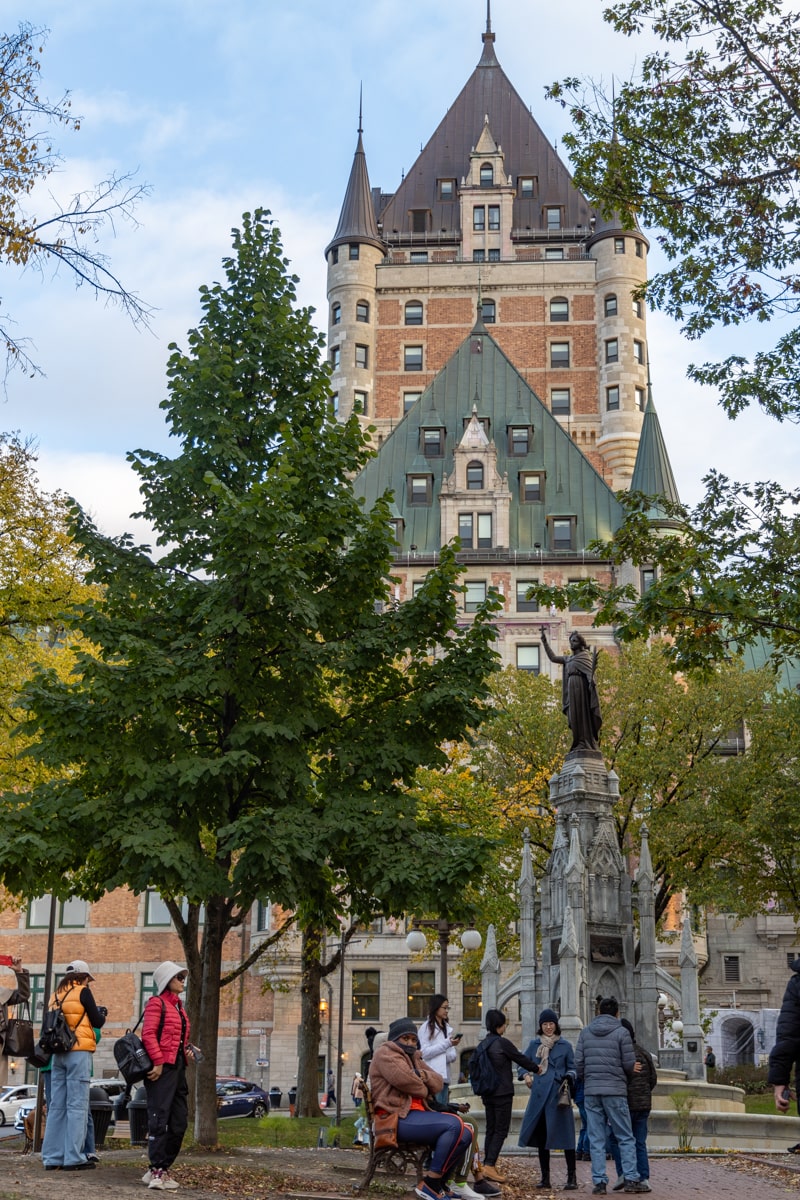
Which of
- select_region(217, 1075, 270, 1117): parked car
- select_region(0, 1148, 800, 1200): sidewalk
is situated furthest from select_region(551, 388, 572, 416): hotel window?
select_region(0, 1148, 800, 1200): sidewalk

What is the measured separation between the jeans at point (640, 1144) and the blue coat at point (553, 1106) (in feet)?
1.56

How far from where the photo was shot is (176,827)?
1594cm

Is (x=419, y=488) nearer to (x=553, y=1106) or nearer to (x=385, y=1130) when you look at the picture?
(x=553, y=1106)

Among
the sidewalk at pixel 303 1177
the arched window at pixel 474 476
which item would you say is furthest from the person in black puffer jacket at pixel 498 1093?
the arched window at pixel 474 476

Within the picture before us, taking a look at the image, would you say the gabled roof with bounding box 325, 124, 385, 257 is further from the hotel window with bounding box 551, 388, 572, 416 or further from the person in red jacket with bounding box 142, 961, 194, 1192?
the person in red jacket with bounding box 142, 961, 194, 1192

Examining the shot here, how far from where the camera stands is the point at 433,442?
6456 centimetres

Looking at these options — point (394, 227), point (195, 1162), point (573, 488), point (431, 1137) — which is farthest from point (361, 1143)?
point (394, 227)

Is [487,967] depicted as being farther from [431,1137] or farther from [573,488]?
[573,488]

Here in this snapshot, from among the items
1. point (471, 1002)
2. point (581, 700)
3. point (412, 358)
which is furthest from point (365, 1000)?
point (412, 358)

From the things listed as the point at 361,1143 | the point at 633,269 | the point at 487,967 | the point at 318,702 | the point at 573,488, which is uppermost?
the point at 633,269

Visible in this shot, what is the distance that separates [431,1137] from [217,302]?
10.9m

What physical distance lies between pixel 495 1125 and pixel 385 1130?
2.86 m

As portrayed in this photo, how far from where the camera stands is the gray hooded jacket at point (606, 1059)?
1308 cm

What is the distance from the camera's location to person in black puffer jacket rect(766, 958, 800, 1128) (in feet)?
29.3
